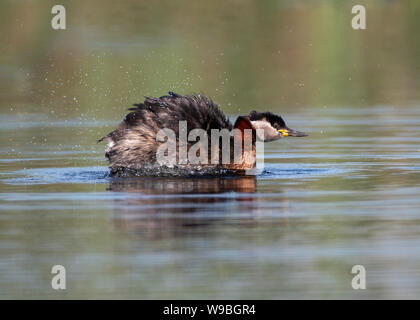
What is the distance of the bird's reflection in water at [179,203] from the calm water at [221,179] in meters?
0.03

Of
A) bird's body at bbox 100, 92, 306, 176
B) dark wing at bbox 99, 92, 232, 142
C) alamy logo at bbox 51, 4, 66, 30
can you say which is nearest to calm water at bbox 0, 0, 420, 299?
alamy logo at bbox 51, 4, 66, 30

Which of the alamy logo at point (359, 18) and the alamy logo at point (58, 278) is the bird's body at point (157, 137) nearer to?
the alamy logo at point (58, 278)

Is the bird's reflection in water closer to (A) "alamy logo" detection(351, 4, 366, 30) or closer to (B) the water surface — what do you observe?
(B) the water surface

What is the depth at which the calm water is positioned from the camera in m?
8.24

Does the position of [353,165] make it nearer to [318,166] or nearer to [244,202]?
[318,166]

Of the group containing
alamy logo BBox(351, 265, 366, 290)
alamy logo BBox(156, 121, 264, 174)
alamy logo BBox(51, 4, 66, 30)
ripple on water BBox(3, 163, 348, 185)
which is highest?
alamy logo BBox(51, 4, 66, 30)

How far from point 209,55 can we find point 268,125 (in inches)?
432

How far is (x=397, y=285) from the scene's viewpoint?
7875mm

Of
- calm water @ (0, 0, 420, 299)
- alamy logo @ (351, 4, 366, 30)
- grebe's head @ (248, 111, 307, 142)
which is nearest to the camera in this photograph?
calm water @ (0, 0, 420, 299)

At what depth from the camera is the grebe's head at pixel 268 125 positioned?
1380 centimetres

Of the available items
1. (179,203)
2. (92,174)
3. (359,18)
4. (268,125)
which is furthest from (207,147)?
(359,18)

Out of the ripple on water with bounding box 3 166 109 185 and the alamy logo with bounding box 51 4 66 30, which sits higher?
the alamy logo with bounding box 51 4 66 30

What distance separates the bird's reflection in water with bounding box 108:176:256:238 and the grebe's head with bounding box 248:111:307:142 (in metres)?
1.09

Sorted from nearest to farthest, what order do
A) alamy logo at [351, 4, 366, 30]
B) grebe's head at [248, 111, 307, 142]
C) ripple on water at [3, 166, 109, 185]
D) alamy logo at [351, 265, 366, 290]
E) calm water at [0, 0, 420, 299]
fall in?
alamy logo at [351, 265, 366, 290] → calm water at [0, 0, 420, 299] → ripple on water at [3, 166, 109, 185] → grebe's head at [248, 111, 307, 142] → alamy logo at [351, 4, 366, 30]
